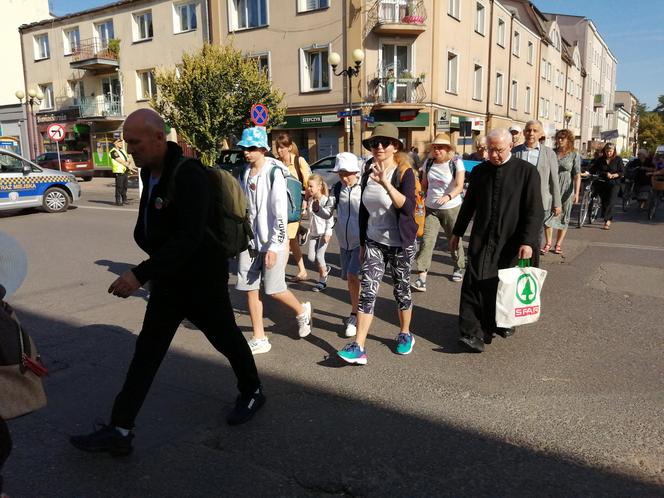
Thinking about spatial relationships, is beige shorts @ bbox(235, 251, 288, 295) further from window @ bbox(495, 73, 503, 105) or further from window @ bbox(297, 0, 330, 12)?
window @ bbox(495, 73, 503, 105)

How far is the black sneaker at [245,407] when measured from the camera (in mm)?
3348

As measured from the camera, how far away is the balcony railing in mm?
24156

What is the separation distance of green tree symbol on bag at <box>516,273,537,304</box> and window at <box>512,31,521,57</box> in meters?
33.6

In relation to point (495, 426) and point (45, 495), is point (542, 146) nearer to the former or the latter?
point (495, 426)

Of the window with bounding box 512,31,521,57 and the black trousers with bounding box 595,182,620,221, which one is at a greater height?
the window with bounding box 512,31,521,57

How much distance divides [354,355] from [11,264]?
102 inches

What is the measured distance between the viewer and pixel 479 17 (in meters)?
29.4

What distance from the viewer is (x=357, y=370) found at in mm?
4219

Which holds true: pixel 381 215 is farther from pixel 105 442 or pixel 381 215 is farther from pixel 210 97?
pixel 210 97

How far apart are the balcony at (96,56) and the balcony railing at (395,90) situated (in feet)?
54.5

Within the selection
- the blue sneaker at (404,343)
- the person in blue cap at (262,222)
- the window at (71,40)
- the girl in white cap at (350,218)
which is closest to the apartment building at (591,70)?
the window at (71,40)

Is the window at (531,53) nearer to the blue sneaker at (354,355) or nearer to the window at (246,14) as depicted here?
the window at (246,14)

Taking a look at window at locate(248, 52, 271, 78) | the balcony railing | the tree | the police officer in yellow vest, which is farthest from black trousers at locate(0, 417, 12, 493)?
window at locate(248, 52, 271, 78)

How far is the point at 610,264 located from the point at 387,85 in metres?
18.0
